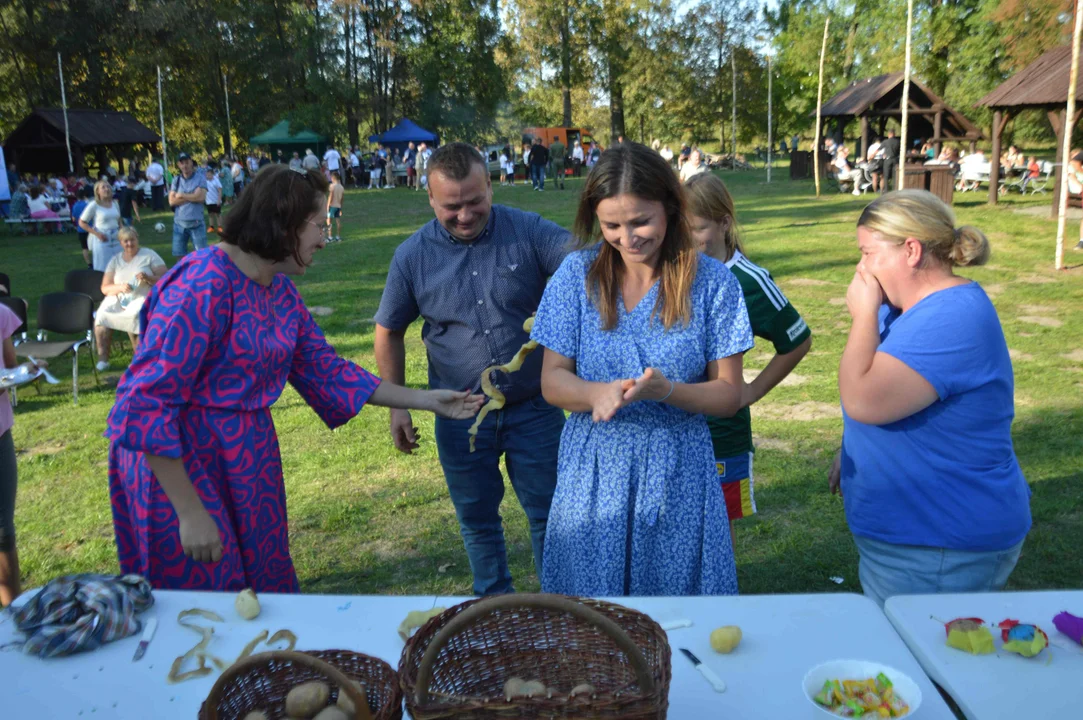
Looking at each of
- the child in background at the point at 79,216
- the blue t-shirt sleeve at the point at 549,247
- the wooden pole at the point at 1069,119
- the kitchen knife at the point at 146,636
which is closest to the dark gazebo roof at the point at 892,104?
the wooden pole at the point at 1069,119

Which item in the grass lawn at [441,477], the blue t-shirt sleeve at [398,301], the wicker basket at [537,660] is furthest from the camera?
the grass lawn at [441,477]

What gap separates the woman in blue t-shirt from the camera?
216 cm

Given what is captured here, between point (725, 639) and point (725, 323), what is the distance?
85 centimetres

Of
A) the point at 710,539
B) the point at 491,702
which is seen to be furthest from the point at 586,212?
the point at 491,702

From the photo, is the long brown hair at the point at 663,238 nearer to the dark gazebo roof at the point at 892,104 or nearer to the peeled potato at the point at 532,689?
the peeled potato at the point at 532,689

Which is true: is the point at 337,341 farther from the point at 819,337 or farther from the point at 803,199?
the point at 803,199

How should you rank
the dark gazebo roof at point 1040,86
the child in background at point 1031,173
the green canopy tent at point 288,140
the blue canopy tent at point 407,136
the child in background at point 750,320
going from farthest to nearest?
the green canopy tent at point 288,140 < the blue canopy tent at point 407,136 < the child in background at point 1031,173 < the dark gazebo roof at point 1040,86 < the child in background at point 750,320

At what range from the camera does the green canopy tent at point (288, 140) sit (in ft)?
126

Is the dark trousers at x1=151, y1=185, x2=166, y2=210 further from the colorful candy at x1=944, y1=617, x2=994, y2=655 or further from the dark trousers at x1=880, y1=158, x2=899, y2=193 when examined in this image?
the colorful candy at x1=944, y1=617, x2=994, y2=655

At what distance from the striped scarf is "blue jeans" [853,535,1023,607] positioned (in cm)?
185

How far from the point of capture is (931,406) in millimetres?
2223

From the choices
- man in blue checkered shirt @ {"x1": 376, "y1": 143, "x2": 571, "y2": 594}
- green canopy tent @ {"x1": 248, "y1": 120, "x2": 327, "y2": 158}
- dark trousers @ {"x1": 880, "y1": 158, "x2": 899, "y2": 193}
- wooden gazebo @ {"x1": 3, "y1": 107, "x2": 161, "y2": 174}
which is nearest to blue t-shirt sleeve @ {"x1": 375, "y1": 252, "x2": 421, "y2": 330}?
man in blue checkered shirt @ {"x1": 376, "y1": 143, "x2": 571, "y2": 594}

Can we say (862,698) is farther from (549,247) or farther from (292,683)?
(549,247)

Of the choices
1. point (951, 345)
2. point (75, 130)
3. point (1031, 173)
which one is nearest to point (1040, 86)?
point (1031, 173)
